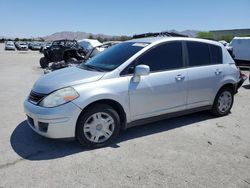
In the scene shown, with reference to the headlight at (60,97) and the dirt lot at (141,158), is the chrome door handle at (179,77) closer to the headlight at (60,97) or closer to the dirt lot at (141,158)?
the dirt lot at (141,158)

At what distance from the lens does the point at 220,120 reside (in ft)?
18.5

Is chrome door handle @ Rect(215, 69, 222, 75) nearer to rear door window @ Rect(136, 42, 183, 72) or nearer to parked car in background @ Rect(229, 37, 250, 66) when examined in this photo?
rear door window @ Rect(136, 42, 183, 72)

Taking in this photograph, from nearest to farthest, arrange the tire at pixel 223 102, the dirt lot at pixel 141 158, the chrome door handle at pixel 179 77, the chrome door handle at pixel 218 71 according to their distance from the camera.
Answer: the dirt lot at pixel 141 158 → the chrome door handle at pixel 179 77 → the chrome door handle at pixel 218 71 → the tire at pixel 223 102

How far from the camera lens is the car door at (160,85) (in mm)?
4449

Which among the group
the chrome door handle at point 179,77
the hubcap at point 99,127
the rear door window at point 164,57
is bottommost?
the hubcap at point 99,127

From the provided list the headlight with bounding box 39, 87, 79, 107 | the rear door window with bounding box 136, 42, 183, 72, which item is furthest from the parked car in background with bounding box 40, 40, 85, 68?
the headlight with bounding box 39, 87, 79, 107

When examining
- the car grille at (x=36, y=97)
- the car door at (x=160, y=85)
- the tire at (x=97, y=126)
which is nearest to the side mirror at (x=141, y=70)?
the car door at (x=160, y=85)

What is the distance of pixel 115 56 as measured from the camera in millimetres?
4836

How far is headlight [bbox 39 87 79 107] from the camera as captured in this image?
3.90 meters

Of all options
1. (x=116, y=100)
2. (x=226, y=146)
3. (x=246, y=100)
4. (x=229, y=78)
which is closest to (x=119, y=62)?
(x=116, y=100)

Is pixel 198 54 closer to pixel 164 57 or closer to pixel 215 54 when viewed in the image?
pixel 215 54

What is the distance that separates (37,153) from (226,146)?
9.59 ft

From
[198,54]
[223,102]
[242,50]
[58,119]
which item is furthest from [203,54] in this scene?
[242,50]

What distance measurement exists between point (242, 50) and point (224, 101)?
11613 mm
